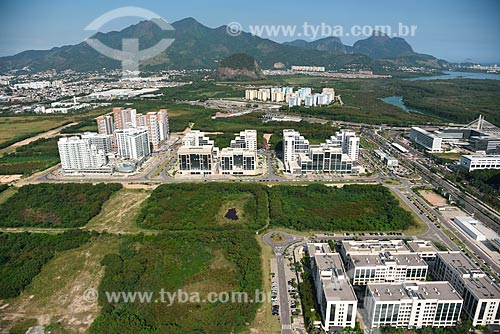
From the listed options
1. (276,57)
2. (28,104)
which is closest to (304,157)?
(28,104)

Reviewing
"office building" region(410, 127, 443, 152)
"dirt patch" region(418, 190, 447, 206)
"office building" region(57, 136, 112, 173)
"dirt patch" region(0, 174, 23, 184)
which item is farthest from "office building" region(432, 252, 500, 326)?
"dirt patch" region(0, 174, 23, 184)

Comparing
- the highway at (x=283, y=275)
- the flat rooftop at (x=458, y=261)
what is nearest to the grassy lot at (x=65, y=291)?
the highway at (x=283, y=275)

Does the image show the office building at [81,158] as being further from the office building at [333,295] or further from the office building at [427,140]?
the office building at [427,140]

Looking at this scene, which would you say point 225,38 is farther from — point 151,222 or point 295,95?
point 151,222

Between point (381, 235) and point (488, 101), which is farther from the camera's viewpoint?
point (488, 101)

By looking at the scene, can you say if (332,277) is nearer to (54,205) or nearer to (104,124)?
(54,205)

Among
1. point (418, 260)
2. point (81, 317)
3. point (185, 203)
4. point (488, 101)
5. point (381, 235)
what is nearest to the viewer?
point (81, 317)

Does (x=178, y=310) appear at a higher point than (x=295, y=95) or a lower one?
lower
